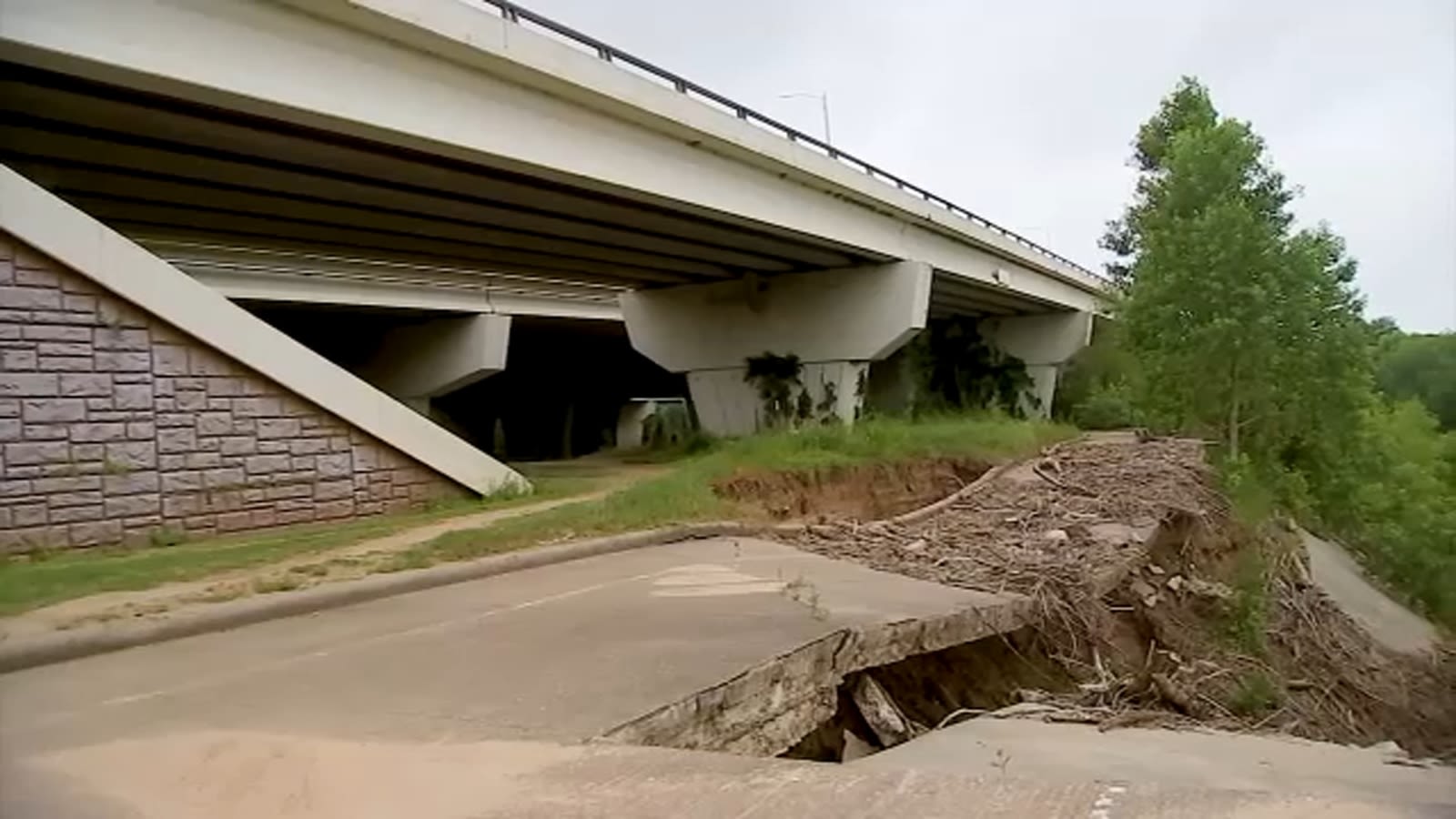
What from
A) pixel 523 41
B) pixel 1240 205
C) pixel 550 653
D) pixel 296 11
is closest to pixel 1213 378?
pixel 1240 205

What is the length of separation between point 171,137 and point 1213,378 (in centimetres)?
1681

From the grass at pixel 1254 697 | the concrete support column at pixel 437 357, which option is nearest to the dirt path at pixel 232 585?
the grass at pixel 1254 697

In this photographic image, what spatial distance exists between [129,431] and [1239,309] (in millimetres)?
16632

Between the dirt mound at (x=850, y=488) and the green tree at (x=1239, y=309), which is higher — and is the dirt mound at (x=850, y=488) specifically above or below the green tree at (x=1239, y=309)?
below

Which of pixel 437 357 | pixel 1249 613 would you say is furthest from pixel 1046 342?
pixel 1249 613

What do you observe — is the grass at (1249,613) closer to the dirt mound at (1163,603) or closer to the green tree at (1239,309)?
the dirt mound at (1163,603)

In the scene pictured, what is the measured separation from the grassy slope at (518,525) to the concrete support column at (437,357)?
39.5 ft

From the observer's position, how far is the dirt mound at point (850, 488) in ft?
45.9

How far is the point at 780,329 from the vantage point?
25.1 metres

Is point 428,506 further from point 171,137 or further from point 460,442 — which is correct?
point 171,137

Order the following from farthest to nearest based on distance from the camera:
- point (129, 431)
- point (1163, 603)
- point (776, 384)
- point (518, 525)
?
point (776, 384), point (1163, 603), point (518, 525), point (129, 431)

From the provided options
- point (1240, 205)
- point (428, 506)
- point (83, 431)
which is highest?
point (1240, 205)

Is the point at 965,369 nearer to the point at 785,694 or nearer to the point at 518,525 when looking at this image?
the point at 518,525

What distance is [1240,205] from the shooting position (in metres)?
19.3
